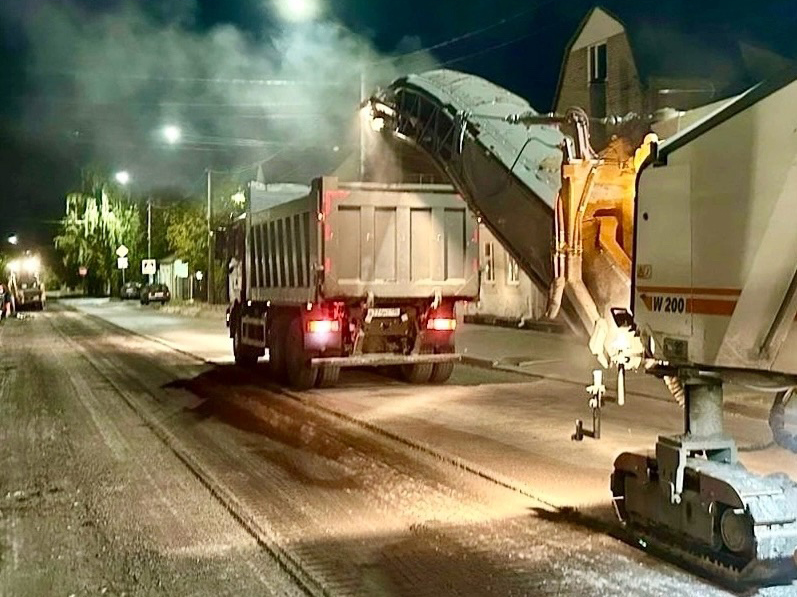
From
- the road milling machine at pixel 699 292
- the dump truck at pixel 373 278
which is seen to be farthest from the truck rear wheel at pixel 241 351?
the road milling machine at pixel 699 292

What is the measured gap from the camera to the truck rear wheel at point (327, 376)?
1563 centimetres

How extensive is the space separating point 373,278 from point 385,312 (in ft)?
2.01

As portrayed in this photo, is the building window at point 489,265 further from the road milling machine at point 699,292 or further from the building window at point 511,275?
the road milling machine at point 699,292

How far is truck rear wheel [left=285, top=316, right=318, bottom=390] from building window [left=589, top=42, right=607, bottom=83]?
1519 centimetres

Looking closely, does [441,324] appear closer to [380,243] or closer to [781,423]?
[380,243]

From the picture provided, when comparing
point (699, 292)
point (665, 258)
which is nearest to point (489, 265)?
point (665, 258)

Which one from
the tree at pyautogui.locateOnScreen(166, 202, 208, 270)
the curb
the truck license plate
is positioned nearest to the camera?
the curb

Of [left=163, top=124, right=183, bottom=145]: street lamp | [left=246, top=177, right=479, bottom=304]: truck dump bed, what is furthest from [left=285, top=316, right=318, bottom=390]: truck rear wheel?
[left=163, top=124, right=183, bottom=145]: street lamp

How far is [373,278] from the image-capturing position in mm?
15180

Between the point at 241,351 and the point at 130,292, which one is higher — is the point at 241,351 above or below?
below

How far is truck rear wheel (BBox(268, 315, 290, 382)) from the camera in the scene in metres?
16.6

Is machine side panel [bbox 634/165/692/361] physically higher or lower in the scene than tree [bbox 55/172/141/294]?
lower

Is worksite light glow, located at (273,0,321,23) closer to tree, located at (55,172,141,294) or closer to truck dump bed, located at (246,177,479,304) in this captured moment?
truck dump bed, located at (246,177,479,304)

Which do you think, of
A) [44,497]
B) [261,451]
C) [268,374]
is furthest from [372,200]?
[44,497]
